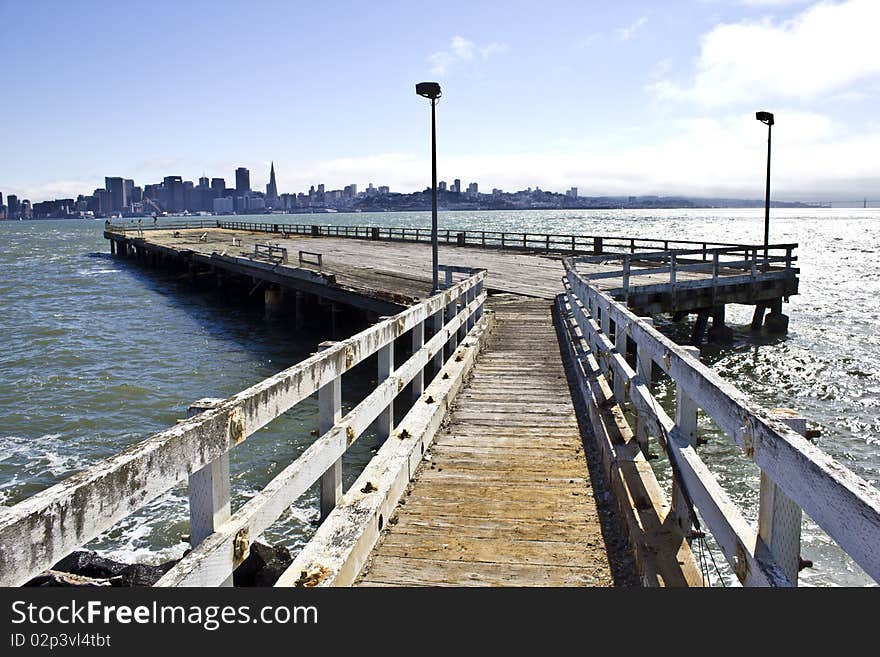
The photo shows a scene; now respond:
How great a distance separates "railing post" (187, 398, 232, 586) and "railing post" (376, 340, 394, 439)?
253 centimetres

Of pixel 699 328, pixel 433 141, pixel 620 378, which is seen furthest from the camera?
pixel 699 328

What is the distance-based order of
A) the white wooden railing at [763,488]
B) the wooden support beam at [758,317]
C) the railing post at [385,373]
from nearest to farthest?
the white wooden railing at [763,488] → the railing post at [385,373] → the wooden support beam at [758,317]

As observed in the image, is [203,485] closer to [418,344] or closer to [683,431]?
[683,431]

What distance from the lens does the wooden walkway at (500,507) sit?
155 inches

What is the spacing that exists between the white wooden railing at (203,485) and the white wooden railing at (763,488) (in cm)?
180

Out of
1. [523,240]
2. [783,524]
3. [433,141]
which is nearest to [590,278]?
[433,141]

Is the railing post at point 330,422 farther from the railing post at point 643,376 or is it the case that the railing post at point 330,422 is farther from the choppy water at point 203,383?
the choppy water at point 203,383

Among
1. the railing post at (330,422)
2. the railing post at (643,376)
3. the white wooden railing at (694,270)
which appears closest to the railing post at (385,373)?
the railing post at (330,422)

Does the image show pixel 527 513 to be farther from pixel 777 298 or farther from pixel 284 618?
pixel 777 298

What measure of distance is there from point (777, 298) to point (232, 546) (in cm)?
2388

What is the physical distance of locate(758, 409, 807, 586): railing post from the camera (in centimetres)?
245

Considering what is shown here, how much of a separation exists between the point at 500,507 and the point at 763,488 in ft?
8.16

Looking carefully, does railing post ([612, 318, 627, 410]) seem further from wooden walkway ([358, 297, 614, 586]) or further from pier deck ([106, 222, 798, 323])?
pier deck ([106, 222, 798, 323])

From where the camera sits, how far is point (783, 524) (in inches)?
98.0
